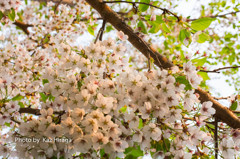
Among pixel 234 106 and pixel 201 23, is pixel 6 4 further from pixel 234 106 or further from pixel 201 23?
pixel 234 106

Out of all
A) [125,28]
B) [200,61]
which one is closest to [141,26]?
[125,28]

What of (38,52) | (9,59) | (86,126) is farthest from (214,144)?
(9,59)

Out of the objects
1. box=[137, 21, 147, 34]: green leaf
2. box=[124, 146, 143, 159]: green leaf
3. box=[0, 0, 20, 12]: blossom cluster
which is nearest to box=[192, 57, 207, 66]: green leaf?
box=[137, 21, 147, 34]: green leaf

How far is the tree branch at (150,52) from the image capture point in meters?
1.57

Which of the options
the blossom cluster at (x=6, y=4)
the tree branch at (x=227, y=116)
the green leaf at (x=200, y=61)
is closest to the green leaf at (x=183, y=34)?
the green leaf at (x=200, y=61)

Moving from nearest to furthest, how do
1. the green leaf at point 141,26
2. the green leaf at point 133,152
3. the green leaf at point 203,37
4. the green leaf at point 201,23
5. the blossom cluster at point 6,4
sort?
the green leaf at point 133,152 → the green leaf at point 201,23 → the green leaf at point 203,37 → the green leaf at point 141,26 → the blossom cluster at point 6,4

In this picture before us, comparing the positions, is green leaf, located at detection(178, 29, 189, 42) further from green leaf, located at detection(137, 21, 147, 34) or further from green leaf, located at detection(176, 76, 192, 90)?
green leaf, located at detection(176, 76, 192, 90)

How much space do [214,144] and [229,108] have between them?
1.32 feet

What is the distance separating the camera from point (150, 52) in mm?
1819

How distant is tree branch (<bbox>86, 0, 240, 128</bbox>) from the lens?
157 centimetres

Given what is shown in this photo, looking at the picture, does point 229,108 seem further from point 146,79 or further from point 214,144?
point 146,79

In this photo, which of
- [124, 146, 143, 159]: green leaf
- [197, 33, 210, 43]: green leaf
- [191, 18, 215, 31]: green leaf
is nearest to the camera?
[124, 146, 143, 159]: green leaf

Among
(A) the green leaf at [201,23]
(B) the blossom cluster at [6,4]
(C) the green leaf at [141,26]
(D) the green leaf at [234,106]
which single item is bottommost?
(D) the green leaf at [234,106]

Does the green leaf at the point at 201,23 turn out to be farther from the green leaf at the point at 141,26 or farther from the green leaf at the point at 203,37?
the green leaf at the point at 141,26
